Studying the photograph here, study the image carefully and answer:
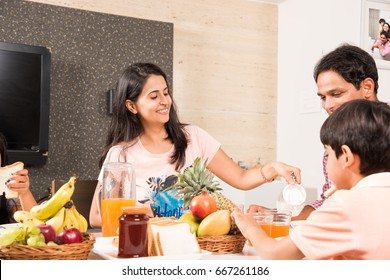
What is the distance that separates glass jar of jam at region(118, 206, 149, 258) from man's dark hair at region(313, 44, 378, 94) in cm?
122

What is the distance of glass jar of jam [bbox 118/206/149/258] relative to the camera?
1277 millimetres

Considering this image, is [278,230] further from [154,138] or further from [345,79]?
[154,138]

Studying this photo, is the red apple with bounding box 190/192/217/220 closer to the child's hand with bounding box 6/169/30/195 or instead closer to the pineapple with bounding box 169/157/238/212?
the pineapple with bounding box 169/157/238/212

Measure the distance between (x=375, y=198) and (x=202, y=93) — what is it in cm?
365

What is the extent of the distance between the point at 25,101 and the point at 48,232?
2.64m

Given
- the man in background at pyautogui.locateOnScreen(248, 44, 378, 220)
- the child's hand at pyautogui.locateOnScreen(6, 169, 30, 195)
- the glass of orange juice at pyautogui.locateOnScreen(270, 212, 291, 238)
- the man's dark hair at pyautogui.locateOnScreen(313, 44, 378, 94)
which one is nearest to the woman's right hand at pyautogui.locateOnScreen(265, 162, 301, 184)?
the man in background at pyautogui.locateOnScreen(248, 44, 378, 220)

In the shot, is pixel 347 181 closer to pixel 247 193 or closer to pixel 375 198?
pixel 375 198

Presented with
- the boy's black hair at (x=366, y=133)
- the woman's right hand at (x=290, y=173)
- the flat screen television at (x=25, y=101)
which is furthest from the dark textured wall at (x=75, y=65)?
the boy's black hair at (x=366, y=133)

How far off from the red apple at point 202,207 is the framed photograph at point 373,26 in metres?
3.02

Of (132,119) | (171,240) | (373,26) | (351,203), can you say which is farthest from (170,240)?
(373,26)

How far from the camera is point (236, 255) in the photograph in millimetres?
1437

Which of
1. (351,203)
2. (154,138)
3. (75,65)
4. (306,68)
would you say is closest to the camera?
(351,203)

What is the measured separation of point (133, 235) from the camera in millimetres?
1278
